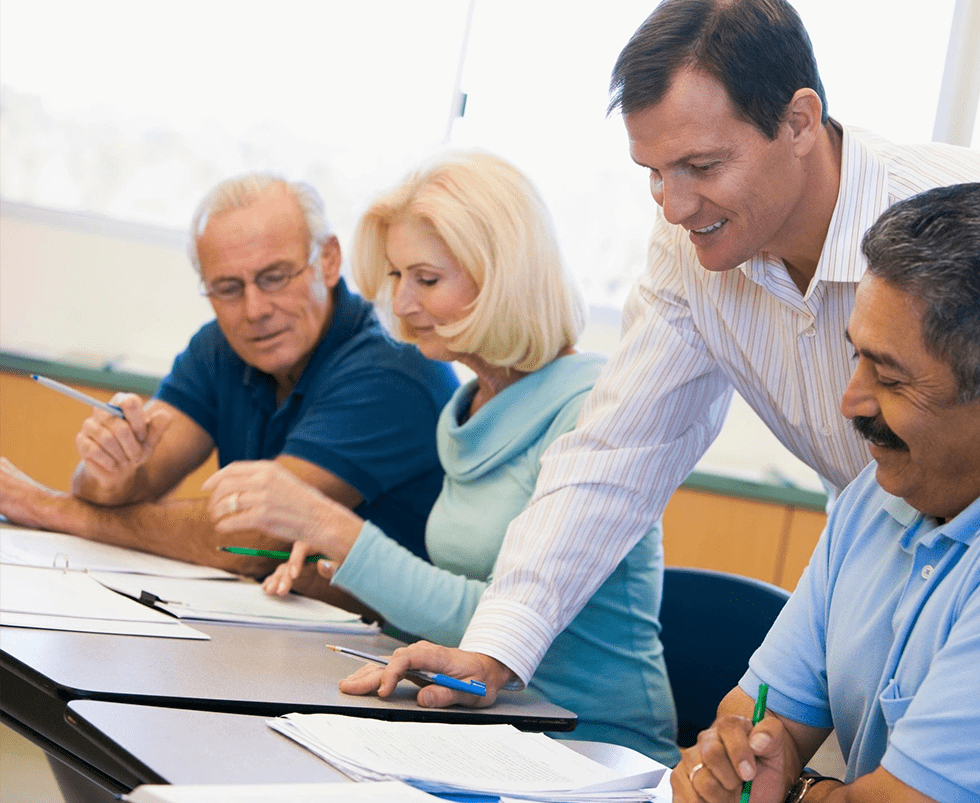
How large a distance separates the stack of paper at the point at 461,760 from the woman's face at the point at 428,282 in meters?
0.90

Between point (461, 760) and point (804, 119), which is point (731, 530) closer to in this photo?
point (804, 119)

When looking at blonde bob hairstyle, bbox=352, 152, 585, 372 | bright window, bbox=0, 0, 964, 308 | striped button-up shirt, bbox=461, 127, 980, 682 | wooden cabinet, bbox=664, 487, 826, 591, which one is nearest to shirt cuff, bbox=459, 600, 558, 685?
striped button-up shirt, bbox=461, 127, 980, 682

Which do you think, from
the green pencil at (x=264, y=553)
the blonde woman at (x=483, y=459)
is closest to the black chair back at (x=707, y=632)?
the blonde woman at (x=483, y=459)

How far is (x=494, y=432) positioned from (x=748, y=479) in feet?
5.13

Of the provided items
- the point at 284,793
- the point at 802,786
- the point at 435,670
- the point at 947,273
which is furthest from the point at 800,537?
the point at 284,793

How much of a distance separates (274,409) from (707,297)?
113 cm

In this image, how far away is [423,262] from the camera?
1.92 meters

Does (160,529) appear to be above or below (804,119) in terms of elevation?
below

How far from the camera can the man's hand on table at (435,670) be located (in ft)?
4.12

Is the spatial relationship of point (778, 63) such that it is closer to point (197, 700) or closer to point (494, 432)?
point (494, 432)

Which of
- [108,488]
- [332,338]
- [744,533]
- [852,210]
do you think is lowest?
[744,533]

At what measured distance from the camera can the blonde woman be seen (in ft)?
5.38

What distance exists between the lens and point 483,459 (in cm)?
182

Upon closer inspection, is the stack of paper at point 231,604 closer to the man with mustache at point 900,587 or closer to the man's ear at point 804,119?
the man with mustache at point 900,587
